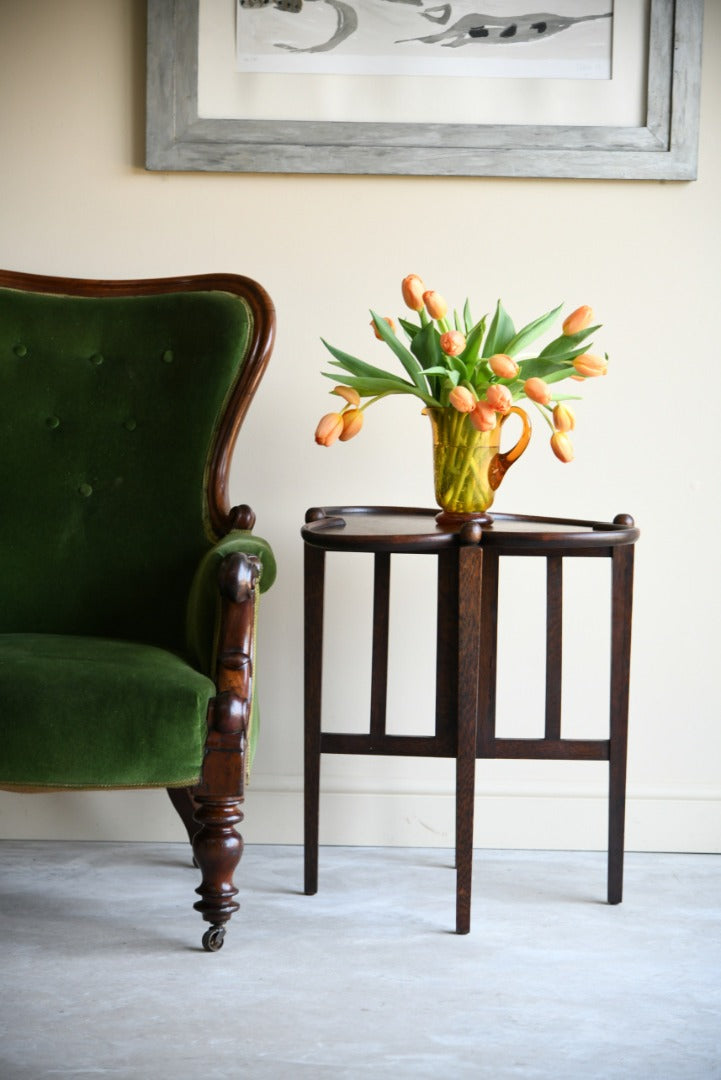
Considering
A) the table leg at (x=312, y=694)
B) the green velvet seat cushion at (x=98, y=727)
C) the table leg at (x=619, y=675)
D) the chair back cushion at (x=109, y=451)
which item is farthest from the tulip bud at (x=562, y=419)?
the green velvet seat cushion at (x=98, y=727)

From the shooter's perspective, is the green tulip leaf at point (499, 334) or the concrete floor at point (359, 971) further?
the green tulip leaf at point (499, 334)

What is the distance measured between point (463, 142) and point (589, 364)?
68 centimetres

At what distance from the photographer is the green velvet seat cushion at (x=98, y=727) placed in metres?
1.56

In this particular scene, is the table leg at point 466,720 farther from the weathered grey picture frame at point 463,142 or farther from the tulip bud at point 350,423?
the weathered grey picture frame at point 463,142

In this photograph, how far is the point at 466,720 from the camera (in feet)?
5.91

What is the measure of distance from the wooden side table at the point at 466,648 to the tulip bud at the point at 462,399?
20cm

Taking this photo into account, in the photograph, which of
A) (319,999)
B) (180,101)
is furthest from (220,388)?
(319,999)

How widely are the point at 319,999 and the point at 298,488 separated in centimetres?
108

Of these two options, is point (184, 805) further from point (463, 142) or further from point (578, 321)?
point (463, 142)

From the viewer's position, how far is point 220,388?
2.06 metres

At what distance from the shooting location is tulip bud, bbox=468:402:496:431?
1.79 metres

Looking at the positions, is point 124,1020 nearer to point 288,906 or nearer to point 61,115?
point 288,906

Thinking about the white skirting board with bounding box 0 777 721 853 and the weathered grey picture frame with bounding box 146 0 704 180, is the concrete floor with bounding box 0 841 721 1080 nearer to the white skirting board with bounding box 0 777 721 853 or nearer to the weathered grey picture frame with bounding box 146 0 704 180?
the white skirting board with bounding box 0 777 721 853

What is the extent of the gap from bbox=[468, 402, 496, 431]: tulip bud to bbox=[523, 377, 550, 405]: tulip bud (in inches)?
2.7
